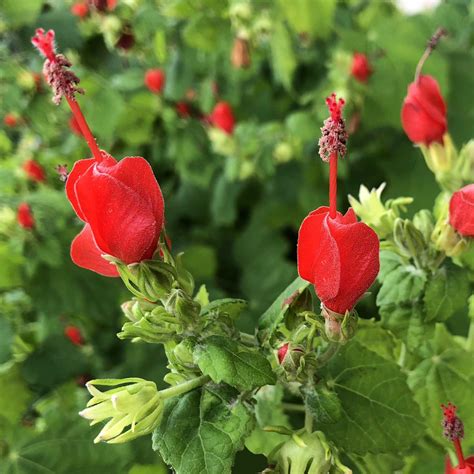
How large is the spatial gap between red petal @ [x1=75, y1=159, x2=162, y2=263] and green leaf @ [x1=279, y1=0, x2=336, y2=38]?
675 mm

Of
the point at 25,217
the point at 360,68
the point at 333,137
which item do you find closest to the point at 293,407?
the point at 333,137

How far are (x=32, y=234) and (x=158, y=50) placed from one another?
0.50 metres

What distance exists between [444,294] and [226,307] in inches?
7.0

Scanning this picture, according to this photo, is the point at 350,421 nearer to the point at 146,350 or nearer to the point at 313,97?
the point at 146,350

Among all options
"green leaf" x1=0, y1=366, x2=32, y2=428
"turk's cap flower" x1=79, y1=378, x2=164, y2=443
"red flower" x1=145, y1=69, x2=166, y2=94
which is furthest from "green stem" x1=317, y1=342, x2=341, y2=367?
"red flower" x1=145, y1=69, x2=166, y2=94

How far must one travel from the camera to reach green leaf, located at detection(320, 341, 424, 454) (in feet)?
1.58

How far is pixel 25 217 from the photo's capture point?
2.80ft

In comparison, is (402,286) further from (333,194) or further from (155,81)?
(155,81)

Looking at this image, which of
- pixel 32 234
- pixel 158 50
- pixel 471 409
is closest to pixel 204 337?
pixel 471 409

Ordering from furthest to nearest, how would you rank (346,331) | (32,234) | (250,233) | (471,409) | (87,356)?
(250,233) → (87,356) → (32,234) → (471,409) → (346,331)

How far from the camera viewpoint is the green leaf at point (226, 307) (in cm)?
45

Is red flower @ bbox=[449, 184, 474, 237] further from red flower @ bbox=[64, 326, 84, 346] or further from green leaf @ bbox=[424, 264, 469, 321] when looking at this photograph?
red flower @ bbox=[64, 326, 84, 346]

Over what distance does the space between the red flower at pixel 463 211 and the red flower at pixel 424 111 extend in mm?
117

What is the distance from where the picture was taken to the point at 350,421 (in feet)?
1.61
